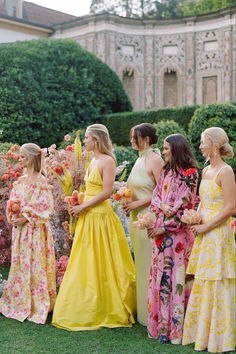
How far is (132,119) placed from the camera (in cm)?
1359

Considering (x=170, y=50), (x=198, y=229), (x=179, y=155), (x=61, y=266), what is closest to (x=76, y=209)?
(x=179, y=155)

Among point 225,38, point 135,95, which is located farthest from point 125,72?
point 225,38

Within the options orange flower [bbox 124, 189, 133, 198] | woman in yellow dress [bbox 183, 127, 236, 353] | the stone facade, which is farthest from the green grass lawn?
the stone facade

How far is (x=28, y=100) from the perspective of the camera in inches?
444

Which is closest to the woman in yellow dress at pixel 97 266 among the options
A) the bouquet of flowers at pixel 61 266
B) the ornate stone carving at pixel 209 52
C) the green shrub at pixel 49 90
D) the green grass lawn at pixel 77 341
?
the green grass lawn at pixel 77 341

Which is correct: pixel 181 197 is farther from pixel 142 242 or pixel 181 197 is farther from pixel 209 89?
pixel 209 89

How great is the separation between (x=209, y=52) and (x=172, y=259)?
20262 mm

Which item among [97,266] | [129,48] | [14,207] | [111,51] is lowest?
[97,266]

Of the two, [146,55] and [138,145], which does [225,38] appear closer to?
[146,55]

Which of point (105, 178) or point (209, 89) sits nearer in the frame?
point (105, 178)

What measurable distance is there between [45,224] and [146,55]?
19.9m

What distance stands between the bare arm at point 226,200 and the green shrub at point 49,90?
780 cm

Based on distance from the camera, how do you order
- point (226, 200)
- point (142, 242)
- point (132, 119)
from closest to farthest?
point (226, 200)
point (142, 242)
point (132, 119)

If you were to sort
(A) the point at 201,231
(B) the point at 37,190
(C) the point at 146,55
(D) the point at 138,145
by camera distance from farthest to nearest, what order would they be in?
(C) the point at 146,55 → (B) the point at 37,190 → (D) the point at 138,145 → (A) the point at 201,231
